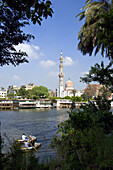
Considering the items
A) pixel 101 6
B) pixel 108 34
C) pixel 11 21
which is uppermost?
pixel 101 6

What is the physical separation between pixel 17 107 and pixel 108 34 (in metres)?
93.3

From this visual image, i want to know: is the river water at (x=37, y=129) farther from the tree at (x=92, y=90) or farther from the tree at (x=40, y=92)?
the tree at (x=40, y=92)

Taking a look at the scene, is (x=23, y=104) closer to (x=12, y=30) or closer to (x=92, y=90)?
(x=92, y=90)

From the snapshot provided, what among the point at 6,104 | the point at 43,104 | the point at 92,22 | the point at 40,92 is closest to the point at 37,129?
the point at 92,22

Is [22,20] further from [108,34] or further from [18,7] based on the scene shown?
[108,34]

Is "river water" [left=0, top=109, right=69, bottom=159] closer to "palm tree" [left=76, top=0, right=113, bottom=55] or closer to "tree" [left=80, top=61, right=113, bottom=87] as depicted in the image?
"tree" [left=80, top=61, right=113, bottom=87]

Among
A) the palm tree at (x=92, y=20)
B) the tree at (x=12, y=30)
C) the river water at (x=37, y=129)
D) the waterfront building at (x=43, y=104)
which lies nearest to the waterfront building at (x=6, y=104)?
the waterfront building at (x=43, y=104)

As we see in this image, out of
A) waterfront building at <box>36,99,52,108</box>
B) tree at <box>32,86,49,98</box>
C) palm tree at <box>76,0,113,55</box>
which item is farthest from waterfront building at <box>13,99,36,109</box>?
palm tree at <box>76,0,113,55</box>

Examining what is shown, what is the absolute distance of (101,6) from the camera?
1642 centimetres

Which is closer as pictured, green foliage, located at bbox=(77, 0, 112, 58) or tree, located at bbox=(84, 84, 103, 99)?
green foliage, located at bbox=(77, 0, 112, 58)

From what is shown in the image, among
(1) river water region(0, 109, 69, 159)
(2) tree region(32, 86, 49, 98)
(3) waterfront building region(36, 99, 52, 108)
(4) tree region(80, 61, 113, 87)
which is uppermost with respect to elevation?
(2) tree region(32, 86, 49, 98)

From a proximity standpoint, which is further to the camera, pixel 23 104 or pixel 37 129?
pixel 23 104

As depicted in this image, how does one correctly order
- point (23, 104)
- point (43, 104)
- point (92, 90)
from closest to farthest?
1. point (23, 104)
2. point (43, 104)
3. point (92, 90)

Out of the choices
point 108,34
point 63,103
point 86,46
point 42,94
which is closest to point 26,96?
point 42,94
